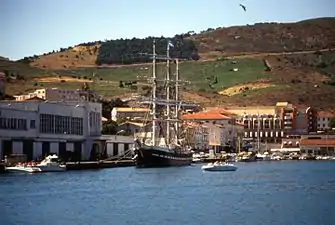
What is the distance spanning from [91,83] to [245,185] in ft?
333

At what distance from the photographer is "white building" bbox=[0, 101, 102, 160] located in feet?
224

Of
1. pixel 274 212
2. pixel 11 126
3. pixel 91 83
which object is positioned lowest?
pixel 274 212

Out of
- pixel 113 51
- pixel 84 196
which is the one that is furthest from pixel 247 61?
pixel 84 196

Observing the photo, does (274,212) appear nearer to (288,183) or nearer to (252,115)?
(288,183)

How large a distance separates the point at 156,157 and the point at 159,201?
37724 mm

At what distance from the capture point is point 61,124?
75.6 m

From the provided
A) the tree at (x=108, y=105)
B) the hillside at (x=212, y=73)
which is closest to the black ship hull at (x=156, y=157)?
the tree at (x=108, y=105)

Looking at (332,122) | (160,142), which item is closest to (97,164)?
(160,142)

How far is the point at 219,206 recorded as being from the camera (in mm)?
37156

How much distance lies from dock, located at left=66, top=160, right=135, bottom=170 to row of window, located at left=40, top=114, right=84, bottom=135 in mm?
4407

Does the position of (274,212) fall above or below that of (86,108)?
below

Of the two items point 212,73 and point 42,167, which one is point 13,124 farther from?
point 212,73

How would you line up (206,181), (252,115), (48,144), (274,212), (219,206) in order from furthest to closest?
(252,115) < (48,144) < (206,181) < (219,206) < (274,212)

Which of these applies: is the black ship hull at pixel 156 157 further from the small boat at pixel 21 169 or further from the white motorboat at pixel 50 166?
the small boat at pixel 21 169
